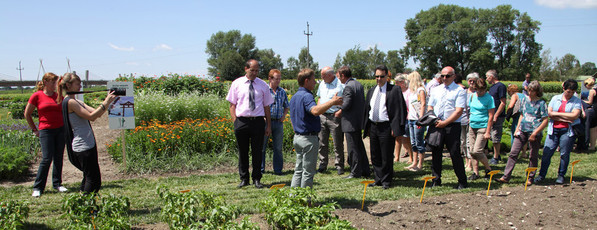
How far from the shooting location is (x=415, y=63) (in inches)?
2756

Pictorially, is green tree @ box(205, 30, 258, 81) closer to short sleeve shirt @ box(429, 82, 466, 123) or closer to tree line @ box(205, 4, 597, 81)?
tree line @ box(205, 4, 597, 81)

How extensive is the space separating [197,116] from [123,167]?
3804 millimetres

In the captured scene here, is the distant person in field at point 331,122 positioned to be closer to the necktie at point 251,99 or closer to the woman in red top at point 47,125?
the necktie at point 251,99

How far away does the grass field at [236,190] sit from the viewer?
466 cm

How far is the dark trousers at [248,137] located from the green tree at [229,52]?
71.3 metres

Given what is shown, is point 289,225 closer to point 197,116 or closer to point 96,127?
point 197,116

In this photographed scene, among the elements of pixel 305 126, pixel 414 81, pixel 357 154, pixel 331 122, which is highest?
pixel 414 81

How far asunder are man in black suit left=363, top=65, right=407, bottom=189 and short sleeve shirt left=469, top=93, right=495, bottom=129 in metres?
1.66

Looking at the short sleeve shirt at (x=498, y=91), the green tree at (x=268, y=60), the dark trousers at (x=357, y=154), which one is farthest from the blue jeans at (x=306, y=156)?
the green tree at (x=268, y=60)

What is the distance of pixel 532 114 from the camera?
5.94 metres

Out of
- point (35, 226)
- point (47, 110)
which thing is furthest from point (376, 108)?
point (47, 110)

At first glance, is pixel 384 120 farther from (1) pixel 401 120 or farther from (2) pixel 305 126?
(2) pixel 305 126

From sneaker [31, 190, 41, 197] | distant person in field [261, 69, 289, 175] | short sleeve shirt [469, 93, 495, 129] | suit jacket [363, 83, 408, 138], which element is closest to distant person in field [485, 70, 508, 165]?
short sleeve shirt [469, 93, 495, 129]

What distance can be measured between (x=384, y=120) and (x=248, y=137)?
194cm
